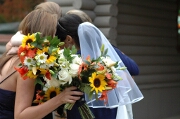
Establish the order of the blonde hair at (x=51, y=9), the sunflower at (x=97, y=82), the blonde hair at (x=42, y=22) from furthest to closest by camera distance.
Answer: the blonde hair at (x=51, y=9) → the blonde hair at (x=42, y=22) → the sunflower at (x=97, y=82)

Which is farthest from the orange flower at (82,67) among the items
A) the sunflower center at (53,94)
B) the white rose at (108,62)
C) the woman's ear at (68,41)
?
the woman's ear at (68,41)

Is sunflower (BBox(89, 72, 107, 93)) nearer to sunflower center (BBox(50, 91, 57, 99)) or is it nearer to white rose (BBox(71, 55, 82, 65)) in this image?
white rose (BBox(71, 55, 82, 65))

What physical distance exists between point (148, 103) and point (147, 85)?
0.39 meters

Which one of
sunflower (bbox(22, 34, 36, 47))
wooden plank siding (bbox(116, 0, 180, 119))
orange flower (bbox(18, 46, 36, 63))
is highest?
sunflower (bbox(22, 34, 36, 47))

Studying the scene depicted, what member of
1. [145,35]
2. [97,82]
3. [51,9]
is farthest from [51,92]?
[145,35]

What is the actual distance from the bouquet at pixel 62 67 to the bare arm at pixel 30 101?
67 mm

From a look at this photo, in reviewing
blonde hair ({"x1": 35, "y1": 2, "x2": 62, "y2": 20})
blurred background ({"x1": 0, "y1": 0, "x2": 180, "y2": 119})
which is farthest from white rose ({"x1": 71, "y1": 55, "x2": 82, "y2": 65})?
blurred background ({"x1": 0, "y1": 0, "x2": 180, "y2": 119})

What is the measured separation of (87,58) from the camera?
2.68 m

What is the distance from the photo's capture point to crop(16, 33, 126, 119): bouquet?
2.61 metres

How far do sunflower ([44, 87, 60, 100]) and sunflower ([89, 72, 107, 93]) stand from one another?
0.25 m

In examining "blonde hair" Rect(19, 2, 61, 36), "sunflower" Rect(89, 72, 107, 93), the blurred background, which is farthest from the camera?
the blurred background

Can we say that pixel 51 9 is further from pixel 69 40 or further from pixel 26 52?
pixel 26 52

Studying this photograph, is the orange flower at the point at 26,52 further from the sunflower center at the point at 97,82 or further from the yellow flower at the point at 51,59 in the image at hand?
the sunflower center at the point at 97,82

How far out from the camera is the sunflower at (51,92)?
2.73 m
